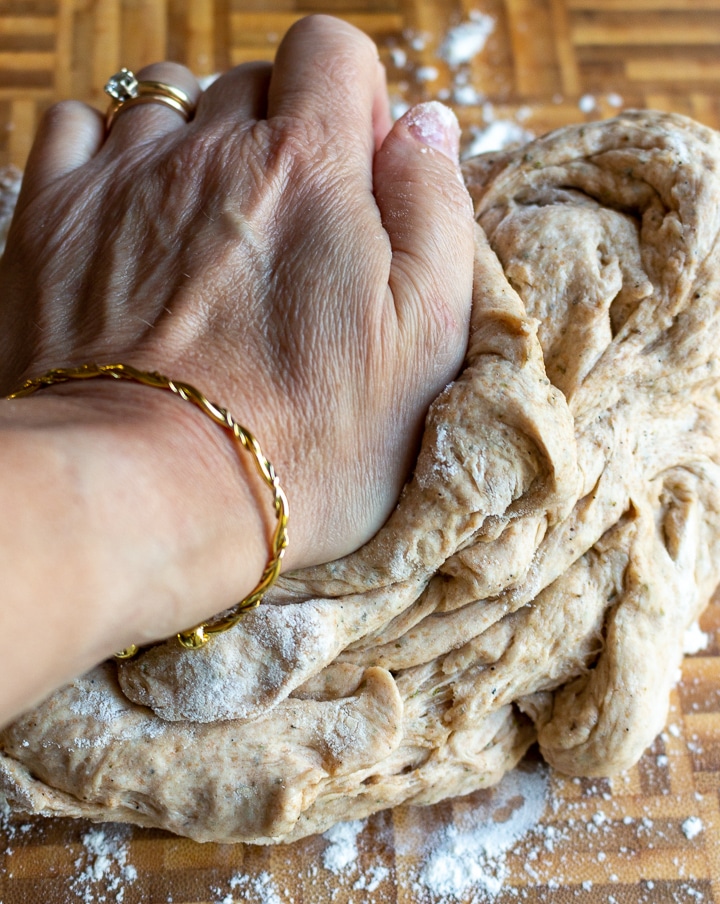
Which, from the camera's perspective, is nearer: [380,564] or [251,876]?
[380,564]

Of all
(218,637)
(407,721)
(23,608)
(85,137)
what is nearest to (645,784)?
(407,721)

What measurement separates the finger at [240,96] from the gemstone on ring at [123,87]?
12 cm

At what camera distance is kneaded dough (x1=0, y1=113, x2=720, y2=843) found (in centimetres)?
118

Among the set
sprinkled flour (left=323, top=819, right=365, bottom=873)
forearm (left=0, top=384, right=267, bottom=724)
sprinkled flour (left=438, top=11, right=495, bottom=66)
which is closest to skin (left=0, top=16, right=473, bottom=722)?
forearm (left=0, top=384, right=267, bottom=724)

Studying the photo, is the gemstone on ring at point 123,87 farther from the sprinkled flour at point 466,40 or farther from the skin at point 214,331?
the sprinkled flour at point 466,40

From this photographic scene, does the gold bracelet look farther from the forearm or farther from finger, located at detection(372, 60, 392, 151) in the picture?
finger, located at detection(372, 60, 392, 151)

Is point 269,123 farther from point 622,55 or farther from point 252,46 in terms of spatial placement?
point 622,55

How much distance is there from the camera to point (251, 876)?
1.44 metres

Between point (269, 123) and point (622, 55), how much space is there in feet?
4.59

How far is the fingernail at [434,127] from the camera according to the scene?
1346mm

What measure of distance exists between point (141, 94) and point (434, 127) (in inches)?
22.4

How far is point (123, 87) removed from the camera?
1.55 meters

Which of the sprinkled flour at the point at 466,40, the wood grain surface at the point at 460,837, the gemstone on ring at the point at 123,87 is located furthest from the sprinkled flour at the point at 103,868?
the sprinkled flour at the point at 466,40

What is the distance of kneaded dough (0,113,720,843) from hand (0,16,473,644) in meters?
0.08
